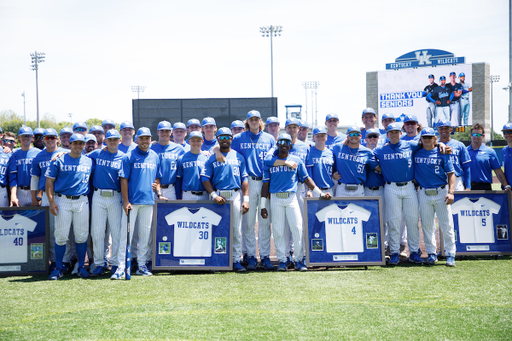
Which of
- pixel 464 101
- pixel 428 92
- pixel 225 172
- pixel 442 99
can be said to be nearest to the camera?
pixel 225 172

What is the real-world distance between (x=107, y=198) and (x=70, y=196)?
1.73ft

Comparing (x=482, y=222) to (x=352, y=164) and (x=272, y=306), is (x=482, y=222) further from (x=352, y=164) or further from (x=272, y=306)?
(x=272, y=306)

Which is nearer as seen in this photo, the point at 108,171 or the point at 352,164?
the point at 108,171

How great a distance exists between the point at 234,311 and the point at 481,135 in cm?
583

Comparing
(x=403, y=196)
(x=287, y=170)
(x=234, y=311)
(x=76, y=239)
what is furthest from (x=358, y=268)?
(x=76, y=239)

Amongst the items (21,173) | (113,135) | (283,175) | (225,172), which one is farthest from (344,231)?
(21,173)

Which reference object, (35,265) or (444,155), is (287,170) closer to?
(444,155)

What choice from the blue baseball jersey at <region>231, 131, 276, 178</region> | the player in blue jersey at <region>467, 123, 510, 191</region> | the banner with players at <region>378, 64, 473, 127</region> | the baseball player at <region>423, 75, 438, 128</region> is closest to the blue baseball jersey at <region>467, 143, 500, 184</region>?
the player in blue jersey at <region>467, 123, 510, 191</region>

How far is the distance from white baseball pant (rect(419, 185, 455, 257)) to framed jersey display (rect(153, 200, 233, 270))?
3.15 m

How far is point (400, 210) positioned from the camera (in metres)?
7.05

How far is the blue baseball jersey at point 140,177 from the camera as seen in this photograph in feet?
21.3

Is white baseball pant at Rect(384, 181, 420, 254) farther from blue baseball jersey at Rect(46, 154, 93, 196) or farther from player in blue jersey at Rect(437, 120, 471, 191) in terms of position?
blue baseball jersey at Rect(46, 154, 93, 196)

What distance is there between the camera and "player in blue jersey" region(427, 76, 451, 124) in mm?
31027

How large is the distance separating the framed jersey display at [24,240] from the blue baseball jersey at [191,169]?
2.16 meters
